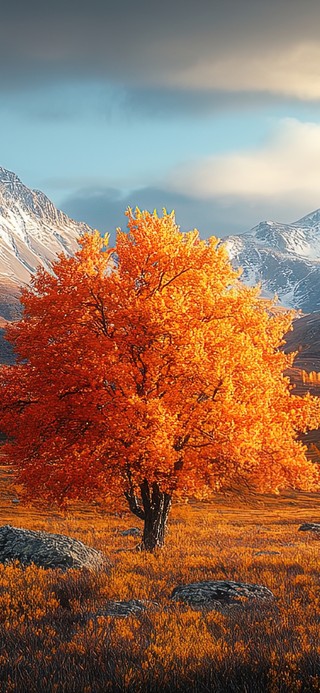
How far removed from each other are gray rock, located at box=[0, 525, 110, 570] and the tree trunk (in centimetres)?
672

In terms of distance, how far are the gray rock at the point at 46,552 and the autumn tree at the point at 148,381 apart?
255 centimetres

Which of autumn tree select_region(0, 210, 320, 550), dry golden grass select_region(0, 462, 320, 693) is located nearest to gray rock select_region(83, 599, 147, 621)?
dry golden grass select_region(0, 462, 320, 693)

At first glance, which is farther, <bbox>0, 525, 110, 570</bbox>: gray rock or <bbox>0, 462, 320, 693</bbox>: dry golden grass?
<bbox>0, 525, 110, 570</bbox>: gray rock

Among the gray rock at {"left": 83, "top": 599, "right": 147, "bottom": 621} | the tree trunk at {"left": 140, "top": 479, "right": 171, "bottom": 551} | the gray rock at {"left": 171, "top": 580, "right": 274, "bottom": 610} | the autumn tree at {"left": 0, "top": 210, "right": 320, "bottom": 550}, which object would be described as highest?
the autumn tree at {"left": 0, "top": 210, "right": 320, "bottom": 550}

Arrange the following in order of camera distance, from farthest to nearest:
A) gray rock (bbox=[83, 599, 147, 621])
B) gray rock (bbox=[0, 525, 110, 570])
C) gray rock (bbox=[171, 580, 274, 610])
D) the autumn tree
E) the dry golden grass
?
the autumn tree
gray rock (bbox=[0, 525, 110, 570])
gray rock (bbox=[171, 580, 274, 610])
gray rock (bbox=[83, 599, 147, 621])
the dry golden grass

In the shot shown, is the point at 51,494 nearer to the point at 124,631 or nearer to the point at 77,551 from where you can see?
the point at 77,551

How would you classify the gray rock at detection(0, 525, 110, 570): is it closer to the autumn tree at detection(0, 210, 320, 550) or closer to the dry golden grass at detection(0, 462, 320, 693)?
the dry golden grass at detection(0, 462, 320, 693)

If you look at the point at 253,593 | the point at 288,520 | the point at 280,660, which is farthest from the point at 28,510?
the point at 280,660

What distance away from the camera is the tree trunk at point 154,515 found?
23969mm

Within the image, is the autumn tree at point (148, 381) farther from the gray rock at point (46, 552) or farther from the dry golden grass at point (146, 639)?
the dry golden grass at point (146, 639)

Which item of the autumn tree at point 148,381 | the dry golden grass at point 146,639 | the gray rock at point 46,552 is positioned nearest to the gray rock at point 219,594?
Result: the dry golden grass at point 146,639

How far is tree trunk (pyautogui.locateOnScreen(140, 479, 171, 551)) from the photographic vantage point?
78.6 feet

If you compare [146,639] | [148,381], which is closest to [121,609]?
[146,639]

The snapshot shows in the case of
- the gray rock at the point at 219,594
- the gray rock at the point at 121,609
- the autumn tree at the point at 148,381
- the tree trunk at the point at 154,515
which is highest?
the autumn tree at the point at 148,381
